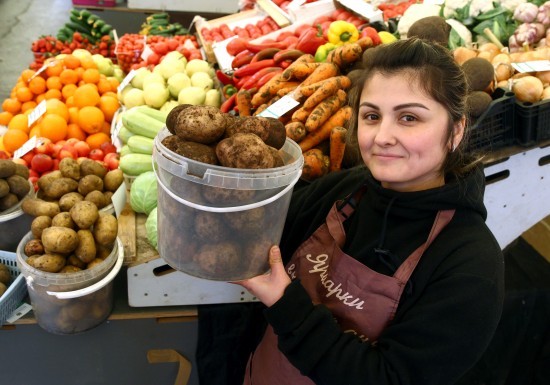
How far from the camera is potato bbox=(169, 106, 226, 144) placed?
1.10 m

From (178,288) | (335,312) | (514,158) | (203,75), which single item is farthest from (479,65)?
(203,75)

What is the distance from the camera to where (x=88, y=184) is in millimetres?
2051

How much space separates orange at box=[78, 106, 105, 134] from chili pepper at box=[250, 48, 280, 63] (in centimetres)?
102

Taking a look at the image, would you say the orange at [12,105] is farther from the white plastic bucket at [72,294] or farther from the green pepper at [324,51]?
the green pepper at [324,51]

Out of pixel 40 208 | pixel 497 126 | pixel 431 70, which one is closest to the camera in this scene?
pixel 431 70

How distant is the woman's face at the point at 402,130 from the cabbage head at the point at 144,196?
1204mm

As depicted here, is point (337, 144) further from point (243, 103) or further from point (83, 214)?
point (83, 214)

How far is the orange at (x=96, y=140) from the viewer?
3.01m

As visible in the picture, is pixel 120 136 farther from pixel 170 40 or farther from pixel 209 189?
pixel 209 189

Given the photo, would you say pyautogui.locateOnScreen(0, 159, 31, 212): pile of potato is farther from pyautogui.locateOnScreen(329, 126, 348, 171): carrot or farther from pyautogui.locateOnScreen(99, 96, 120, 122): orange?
pyautogui.locateOnScreen(329, 126, 348, 171): carrot

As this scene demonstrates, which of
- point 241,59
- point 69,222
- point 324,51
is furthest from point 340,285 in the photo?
point 241,59

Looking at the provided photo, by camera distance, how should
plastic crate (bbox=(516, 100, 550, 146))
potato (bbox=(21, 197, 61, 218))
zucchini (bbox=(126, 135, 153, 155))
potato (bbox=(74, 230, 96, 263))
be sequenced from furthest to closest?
zucchini (bbox=(126, 135, 153, 155)) → plastic crate (bbox=(516, 100, 550, 146)) → potato (bbox=(21, 197, 61, 218)) → potato (bbox=(74, 230, 96, 263))

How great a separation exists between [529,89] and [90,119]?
2.44 m

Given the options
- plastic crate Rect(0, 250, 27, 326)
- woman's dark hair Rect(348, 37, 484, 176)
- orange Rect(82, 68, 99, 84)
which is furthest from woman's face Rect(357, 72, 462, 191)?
orange Rect(82, 68, 99, 84)
